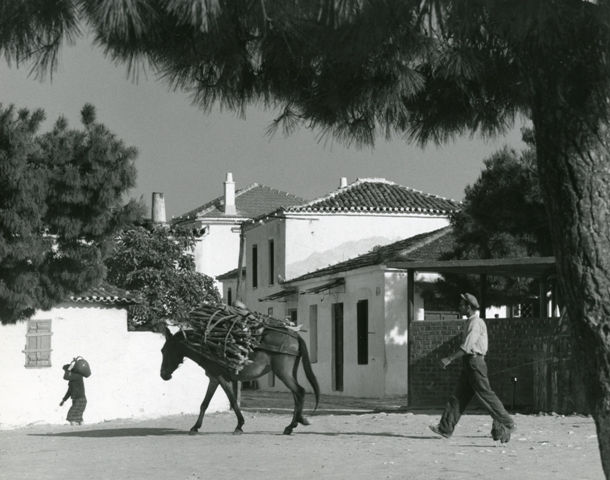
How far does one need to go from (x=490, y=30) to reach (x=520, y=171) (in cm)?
2056

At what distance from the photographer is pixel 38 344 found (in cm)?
2162

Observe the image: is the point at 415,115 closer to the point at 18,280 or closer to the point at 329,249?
the point at 18,280

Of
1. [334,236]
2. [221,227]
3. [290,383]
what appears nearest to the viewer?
[290,383]

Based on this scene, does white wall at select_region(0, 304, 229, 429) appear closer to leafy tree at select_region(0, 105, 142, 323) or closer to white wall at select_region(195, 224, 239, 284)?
leafy tree at select_region(0, 105, 142, 323)

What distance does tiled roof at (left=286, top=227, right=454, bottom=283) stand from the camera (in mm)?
31641

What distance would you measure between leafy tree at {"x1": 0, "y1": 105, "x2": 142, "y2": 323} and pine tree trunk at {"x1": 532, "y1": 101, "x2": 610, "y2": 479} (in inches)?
587

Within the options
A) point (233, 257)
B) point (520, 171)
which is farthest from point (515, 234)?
point (233, 257)

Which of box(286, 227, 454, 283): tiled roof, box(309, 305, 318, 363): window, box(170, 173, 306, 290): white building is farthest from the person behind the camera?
box(170, 173, 306, 290): white building

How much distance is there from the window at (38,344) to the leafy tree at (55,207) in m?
0.42

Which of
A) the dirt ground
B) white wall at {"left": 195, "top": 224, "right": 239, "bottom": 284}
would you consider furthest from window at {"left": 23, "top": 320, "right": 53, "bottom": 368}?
white wall at {"left": 195, "top": 224, "right": 239, "bottom": 284}

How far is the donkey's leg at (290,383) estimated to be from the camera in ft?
50.4

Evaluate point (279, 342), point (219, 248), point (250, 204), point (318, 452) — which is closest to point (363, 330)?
point (279, 342)

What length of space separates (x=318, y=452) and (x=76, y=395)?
364 inches

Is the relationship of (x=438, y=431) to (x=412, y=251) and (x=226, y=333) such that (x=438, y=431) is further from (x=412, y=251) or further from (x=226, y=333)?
(x=412, y=251)
